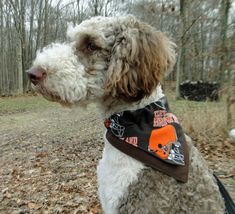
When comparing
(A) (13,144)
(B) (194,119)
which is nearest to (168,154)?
(B) (194,119)

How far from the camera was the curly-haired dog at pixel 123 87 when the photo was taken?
254 centimetres

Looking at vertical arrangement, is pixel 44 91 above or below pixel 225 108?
above

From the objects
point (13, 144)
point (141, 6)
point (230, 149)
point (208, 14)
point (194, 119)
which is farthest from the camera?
point (141, 6)

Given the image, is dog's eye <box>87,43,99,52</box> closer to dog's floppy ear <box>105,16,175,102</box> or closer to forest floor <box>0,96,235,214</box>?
dog's floppy ear <box>105,16,175,102</box>

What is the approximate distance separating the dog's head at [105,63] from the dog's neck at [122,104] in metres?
0.07

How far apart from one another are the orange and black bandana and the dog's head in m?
0.18

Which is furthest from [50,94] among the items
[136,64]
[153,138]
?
[153,138]

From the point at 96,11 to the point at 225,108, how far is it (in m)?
21.9

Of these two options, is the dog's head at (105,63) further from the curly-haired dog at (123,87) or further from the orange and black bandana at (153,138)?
the orange and black bandana at (153,138)

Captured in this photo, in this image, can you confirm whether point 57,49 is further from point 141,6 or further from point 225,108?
point 141,6

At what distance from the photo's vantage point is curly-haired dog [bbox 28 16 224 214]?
2537 mm

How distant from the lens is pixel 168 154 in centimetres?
261

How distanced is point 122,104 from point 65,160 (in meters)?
4.45

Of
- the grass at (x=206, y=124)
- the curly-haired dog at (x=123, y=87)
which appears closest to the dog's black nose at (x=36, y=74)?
the curly-haired dog at (x=123, y=87)
